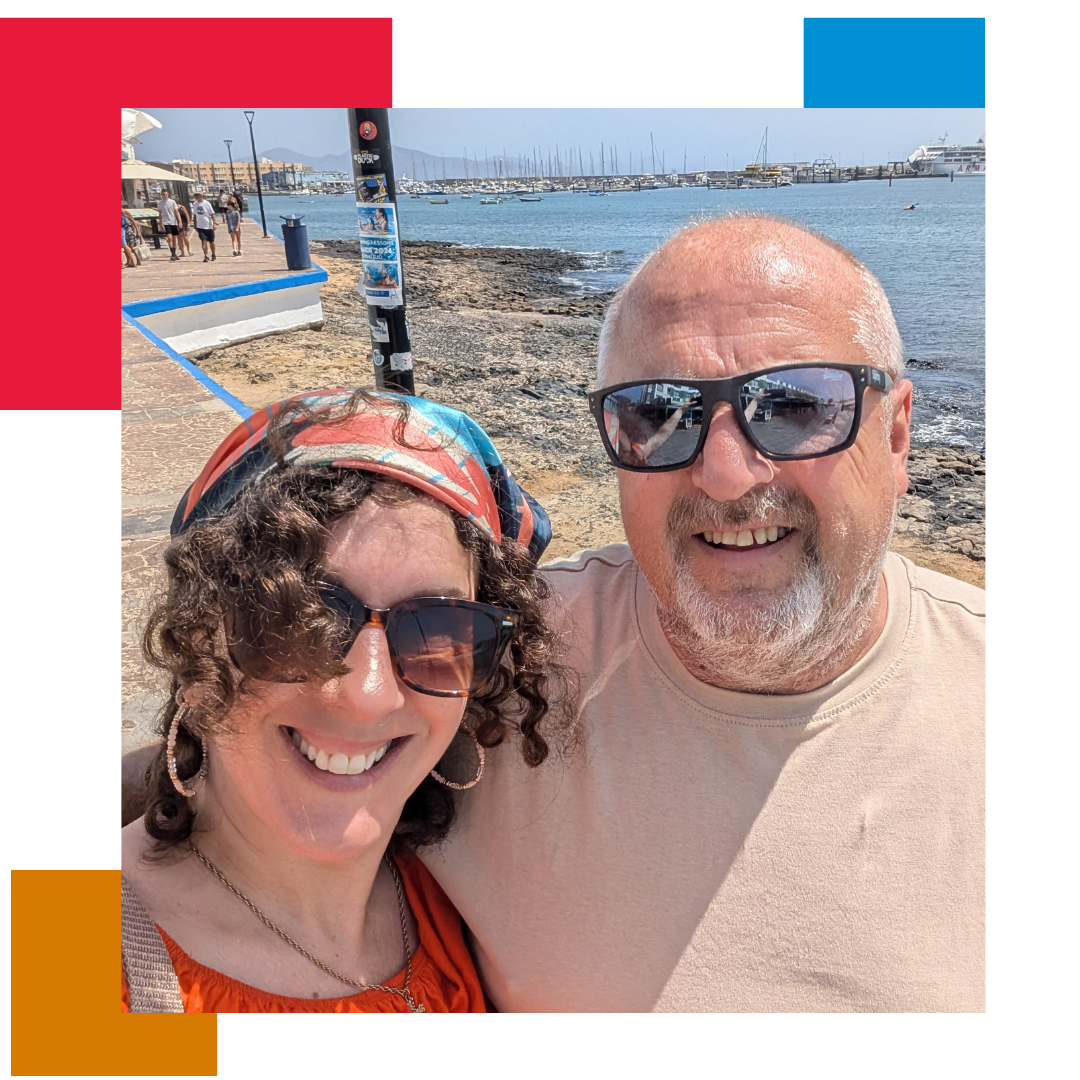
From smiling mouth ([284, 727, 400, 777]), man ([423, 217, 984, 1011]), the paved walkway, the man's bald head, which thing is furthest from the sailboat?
the paved walkway

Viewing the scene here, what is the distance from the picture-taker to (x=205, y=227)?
14578 mm

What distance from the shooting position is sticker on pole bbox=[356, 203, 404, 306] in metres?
4.75

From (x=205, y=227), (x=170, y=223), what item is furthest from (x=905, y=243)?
(x=170, y=223)

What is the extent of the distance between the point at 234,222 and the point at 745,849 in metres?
17.3

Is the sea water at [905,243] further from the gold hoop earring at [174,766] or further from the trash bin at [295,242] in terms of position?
the gold hoop earring at [174,766]

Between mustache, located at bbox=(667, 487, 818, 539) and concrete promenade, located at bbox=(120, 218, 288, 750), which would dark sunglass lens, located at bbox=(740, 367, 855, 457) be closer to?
mustache, located at bbox=(667, 487, 818, 539)

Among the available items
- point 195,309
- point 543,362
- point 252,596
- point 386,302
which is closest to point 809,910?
point 252,596

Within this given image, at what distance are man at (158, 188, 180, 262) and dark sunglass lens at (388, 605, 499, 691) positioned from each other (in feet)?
48.6

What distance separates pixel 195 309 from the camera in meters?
9.76

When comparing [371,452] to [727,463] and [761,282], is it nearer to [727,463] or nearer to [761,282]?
[727,463]

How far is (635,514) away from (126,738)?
1.87 metres

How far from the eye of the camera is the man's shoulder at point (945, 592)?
204cm

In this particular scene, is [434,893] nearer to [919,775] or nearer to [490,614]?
[490,614]

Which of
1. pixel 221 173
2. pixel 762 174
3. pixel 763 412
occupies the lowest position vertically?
pixel 763 412
